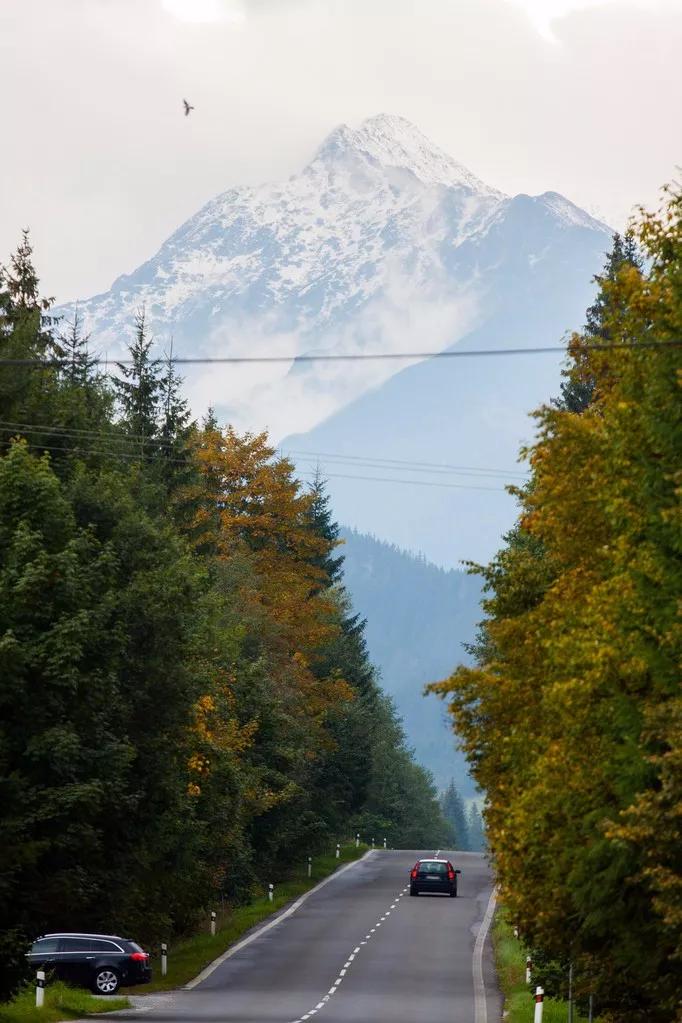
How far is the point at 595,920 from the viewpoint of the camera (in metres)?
19.7

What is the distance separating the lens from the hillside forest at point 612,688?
18.6 meters

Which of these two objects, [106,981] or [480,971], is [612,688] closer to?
[106,981]

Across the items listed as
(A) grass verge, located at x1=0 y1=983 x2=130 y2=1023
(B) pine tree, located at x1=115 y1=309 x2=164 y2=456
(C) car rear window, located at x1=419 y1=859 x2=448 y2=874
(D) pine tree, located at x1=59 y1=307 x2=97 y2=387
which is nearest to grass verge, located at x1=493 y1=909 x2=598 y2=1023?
(A) grass verge, located at x1=0 y1=983 x2=130 y2=1023

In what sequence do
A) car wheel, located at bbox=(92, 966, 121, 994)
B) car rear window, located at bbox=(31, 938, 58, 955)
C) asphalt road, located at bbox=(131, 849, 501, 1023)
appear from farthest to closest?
car rear window, located at bbox=(31, 938, 58, 955) < car wheel, located at bbox=(92, 966, 121, 994) < asphalt road, located at bbox=(131, 849, 501, 1023)

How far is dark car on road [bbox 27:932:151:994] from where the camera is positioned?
35344 millimetres

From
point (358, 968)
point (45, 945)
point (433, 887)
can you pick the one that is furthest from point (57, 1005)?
point (433, 887)

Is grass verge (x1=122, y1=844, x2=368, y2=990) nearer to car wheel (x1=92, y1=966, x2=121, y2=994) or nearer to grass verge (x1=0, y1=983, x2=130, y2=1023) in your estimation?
car wheel (x1=92, y1=966, x2=121, y2=994)

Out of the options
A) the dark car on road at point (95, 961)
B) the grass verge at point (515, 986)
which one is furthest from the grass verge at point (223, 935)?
the grass verge at point (515, 986)

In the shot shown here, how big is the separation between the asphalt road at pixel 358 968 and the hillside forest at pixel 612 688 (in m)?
9.40

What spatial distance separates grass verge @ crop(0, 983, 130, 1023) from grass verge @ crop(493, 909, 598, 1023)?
7.69 metres

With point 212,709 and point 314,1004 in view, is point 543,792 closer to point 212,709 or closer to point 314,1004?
point 314,1004

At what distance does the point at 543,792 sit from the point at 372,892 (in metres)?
42.9

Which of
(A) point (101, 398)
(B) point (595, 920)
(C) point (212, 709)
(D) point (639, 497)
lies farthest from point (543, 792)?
(A) point (101, 398)

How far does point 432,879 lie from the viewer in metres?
60.5
